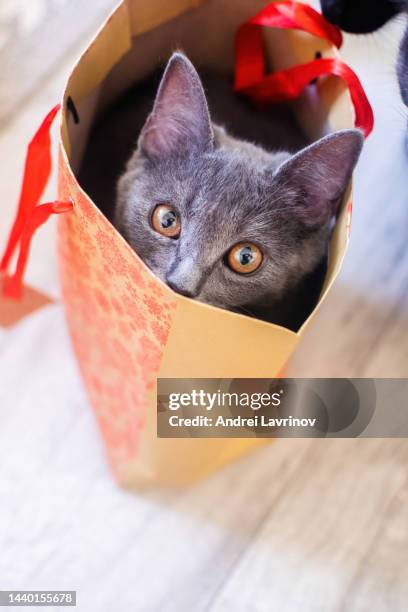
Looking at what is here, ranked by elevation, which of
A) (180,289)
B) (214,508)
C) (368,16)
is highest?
(368,16)

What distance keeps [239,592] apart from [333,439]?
290 millimetres

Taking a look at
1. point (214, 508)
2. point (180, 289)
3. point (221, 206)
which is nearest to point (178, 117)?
point (221, 206)

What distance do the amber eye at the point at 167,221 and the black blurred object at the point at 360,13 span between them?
0.40m

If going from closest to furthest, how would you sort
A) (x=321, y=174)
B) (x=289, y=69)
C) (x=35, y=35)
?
1. (x=321, y=174)
2. (x=289, y=69)
3. (x=35, y=35)

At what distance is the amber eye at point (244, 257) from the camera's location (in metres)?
0.84

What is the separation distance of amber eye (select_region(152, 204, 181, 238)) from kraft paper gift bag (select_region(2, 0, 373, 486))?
95mm

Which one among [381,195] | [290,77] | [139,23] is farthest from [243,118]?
[381,195]

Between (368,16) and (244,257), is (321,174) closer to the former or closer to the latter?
(244,257)

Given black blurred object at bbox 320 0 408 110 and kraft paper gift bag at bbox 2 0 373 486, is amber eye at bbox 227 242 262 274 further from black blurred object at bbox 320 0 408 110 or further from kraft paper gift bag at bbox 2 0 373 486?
black blurred object at bbox 320 0 408 110

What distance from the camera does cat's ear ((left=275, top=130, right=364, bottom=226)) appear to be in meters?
0.77

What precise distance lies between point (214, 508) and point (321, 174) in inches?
22.2

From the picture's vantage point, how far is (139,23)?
3.18ft

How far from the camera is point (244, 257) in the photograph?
84 cm

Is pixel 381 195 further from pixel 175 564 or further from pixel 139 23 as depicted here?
pixel 175 564
